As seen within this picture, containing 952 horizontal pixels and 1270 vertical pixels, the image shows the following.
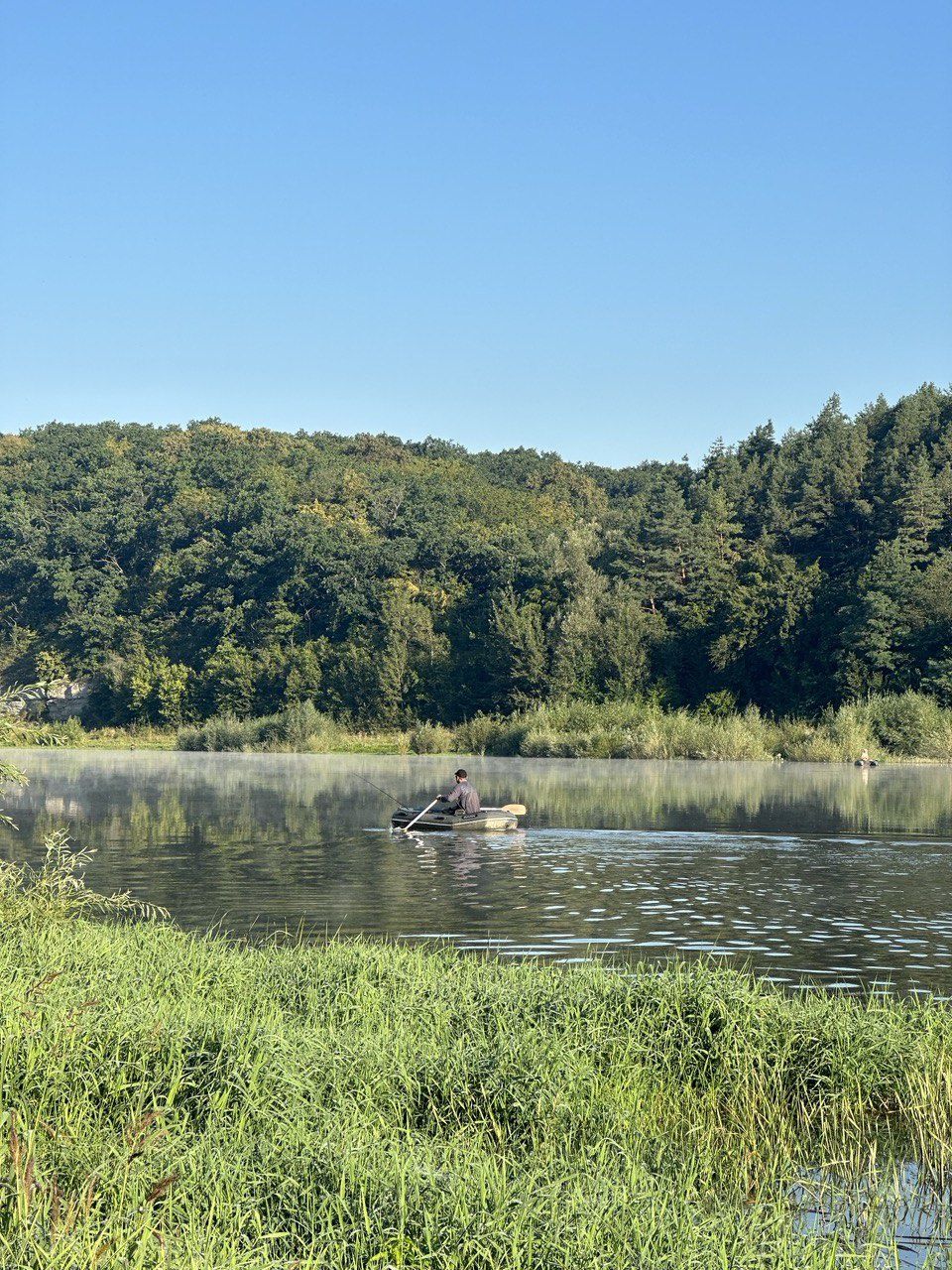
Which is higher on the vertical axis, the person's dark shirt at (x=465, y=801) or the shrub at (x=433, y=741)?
the person's dark shirt at (x=465, y=801)

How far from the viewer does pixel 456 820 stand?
26250 millimetres

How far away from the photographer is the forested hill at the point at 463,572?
67.6 m

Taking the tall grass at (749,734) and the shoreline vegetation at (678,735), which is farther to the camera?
the shoreline vegetation at (678,735)

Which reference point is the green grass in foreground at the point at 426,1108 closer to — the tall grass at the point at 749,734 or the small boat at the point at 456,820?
the small boat at the point at 456,820

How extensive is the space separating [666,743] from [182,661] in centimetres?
4669

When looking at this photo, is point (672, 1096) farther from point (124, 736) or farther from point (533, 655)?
point (124, 736)

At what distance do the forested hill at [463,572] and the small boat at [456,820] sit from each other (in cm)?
3662

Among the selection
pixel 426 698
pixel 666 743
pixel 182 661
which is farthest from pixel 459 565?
pixel 666 743

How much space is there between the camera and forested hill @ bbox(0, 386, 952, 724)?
222 feet

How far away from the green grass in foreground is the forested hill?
51549 mm

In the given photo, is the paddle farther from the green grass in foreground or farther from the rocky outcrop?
the rocky outcrop

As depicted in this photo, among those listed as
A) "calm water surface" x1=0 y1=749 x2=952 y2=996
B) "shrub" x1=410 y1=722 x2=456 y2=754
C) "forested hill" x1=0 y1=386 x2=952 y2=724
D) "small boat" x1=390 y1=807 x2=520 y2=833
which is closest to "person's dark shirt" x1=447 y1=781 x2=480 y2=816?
"small boat" x1=390 y1=807 x2=520 y2=833

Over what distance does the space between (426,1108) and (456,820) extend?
18460 millimetres

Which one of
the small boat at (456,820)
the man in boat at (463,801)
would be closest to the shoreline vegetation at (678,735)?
the man in boat at (463,801)
